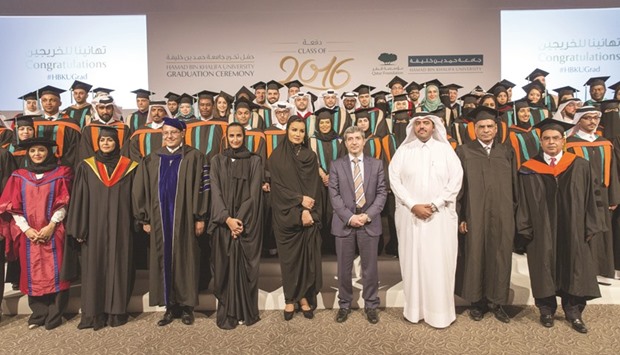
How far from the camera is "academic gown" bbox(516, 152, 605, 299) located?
11.3 feet

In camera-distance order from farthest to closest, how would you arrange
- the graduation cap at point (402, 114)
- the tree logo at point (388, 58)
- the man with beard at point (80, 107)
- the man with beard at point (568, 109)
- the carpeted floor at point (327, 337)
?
the tree logo at point (388, 58) → the man with beard at point (80, 107) → the graduation cap at point (402, 114) → the man with beard at point (568, 109) → the carpeted floor at point (327, 337)

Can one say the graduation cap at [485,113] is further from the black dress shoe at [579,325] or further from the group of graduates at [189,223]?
the black dress shoe at [579,325]

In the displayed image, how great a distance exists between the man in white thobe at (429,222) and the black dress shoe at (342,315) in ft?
1.75

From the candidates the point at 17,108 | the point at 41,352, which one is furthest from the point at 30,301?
the point at 17,108

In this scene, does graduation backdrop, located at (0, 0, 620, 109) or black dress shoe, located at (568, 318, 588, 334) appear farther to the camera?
graduation backdrop, located at (0, 0, 620, 109)

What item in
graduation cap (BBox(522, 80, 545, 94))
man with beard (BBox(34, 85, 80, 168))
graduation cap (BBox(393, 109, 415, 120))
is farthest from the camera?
graduation cap (BBox(522, 80, 545, 94))

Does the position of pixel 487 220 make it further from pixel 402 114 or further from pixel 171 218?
pixel 171 218

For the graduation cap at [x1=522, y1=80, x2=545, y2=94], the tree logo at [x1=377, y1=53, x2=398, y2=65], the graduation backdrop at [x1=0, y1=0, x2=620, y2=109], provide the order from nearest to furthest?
the graduation cap at [x1=522, y1=80, x2=545, y2=94]
the graduation backdrop at [x1=0, y1=0, x2=620, y2=109]
the tree logo at [x1=377, y1=53, x2=398, y2=65]

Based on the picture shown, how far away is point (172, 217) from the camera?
144 inches

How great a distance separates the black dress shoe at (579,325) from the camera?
3.43 meters

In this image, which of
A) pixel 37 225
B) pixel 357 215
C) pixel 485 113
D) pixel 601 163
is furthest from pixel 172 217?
pixel 601 163

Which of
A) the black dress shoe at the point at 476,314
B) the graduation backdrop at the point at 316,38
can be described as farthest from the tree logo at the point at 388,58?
the black dress shoe at the point at 476,314

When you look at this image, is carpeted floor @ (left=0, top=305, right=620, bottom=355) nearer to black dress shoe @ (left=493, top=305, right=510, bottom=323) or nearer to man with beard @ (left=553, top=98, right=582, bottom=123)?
black dress shoe @ (left=493, top=305, right=510, bottom=323)

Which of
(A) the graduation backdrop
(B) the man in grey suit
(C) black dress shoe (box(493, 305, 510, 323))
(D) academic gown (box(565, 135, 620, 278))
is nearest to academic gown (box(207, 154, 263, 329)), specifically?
(B) the man in grey suit
